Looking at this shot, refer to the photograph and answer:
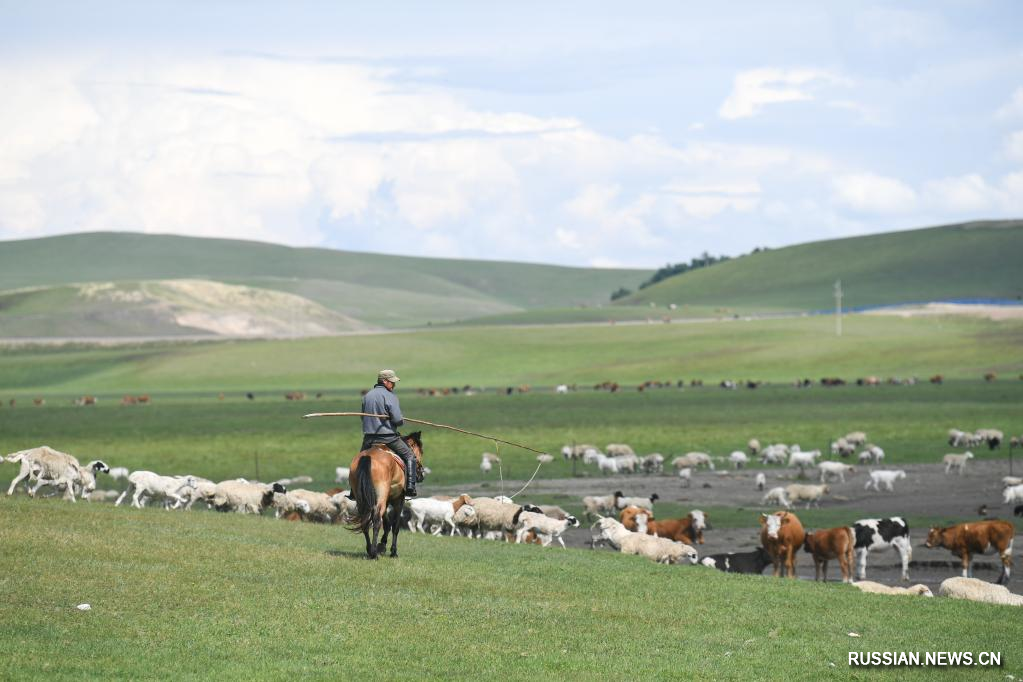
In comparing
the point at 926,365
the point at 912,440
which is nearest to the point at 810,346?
the point at 926,365

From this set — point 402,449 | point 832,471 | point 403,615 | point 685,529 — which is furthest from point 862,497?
point 403,615

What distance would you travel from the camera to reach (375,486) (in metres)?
20.1

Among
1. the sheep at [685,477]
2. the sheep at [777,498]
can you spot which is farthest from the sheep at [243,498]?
the sheep at [685,477]

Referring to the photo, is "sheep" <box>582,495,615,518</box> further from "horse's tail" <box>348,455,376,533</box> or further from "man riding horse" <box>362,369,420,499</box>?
"horse's tail" <box>348,455,376,533</box>

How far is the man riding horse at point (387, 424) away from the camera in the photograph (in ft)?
65.7

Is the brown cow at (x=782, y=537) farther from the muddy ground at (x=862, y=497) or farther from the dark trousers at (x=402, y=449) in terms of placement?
the dark trousers at (x=402, y=449)

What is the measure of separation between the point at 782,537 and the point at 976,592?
456 cm

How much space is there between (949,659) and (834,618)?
8.41 ft

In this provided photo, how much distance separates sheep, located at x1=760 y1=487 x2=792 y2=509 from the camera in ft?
124

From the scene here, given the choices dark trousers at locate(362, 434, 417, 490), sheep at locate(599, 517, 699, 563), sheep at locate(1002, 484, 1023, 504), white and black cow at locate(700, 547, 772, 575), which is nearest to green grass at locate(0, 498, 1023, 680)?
dark trousers at locate(362, 434, 417, 490)

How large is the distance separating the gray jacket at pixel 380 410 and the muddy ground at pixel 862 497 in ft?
35.4

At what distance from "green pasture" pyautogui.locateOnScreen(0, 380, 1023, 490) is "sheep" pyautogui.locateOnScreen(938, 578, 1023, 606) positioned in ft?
78.3

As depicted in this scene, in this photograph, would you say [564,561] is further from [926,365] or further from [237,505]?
[926,365]

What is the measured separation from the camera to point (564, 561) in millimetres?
22359
